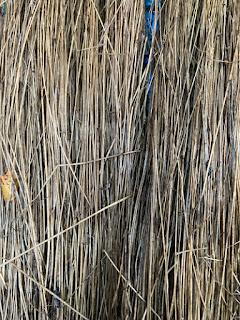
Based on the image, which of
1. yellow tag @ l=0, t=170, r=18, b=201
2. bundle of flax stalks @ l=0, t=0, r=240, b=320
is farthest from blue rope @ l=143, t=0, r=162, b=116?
yellow tag @ l=0, t=170, r=18, b=201

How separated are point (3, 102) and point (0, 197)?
306 millimetres

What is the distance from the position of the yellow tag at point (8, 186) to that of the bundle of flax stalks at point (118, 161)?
20mm

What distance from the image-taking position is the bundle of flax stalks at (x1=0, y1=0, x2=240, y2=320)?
0.89 m

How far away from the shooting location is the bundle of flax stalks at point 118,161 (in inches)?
35.1

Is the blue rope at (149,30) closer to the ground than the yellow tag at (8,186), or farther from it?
farther from it

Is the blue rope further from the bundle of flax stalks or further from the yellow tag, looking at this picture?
the yellow tag

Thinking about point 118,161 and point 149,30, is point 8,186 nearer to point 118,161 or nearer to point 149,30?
point 118,161

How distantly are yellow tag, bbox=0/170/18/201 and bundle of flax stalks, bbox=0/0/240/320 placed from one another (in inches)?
0.8

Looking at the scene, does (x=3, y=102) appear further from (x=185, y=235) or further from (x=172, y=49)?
(x=185, y=235)

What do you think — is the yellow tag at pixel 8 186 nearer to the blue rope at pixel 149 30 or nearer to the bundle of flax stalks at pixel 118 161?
the bundle of flax stalks at pixel 118 161

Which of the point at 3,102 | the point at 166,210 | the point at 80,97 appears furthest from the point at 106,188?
the point at 3,102

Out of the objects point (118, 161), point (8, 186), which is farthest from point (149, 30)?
point (8, 186)

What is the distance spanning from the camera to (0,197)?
1.00 meters

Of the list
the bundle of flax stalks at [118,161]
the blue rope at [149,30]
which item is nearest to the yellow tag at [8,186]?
the bundle of flax stalks at [118,161]
